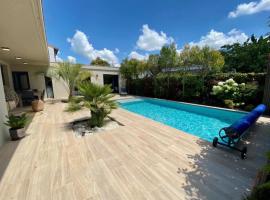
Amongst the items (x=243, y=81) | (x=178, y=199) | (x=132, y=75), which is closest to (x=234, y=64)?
Result: (x=243, y=81)

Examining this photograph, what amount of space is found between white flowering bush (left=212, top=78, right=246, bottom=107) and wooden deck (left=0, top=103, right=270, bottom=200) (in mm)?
3804

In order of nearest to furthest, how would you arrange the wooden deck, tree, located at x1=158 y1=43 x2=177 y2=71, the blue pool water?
the wooden deck < the blue pool water < tree, located at x1=158 y1=43 x2=177 y2=71

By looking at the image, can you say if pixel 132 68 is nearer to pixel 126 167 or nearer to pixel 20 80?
pixel 20 80

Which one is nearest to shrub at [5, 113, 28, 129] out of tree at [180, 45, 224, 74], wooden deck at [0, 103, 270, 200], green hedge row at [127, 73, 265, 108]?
wooden deck at [0, 103, 270, 200]

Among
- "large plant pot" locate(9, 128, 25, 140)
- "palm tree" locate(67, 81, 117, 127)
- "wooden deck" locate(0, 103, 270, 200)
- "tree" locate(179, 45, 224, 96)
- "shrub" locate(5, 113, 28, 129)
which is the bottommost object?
"wooden deck" locate(0, 103, 270, 200)

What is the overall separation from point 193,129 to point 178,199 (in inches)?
161

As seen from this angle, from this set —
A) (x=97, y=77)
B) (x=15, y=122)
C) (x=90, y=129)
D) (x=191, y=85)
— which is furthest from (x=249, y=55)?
(x=15, y=122)

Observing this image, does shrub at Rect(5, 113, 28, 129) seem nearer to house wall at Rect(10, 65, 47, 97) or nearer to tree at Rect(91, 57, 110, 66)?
house wall at Rect(10, 65, 47, 97)

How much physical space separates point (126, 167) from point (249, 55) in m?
19.9

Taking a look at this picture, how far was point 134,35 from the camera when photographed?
1527 centimetres

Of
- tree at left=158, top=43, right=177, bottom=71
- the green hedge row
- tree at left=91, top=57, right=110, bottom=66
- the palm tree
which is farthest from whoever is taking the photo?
tree at left=91, top=57, right=110, bottom=66

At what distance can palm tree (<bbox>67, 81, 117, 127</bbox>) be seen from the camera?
4474mm

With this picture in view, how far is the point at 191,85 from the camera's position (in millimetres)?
9750

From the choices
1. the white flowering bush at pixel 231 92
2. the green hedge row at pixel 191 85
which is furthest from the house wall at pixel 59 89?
the white flowering bush at pixel 231 92
